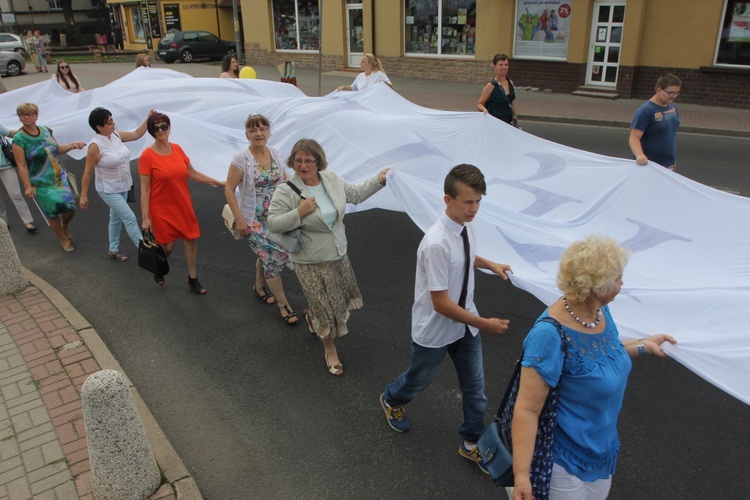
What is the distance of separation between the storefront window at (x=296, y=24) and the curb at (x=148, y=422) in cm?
2105

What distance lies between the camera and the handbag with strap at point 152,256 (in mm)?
5602

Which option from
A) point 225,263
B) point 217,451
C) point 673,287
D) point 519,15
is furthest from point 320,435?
point 519,15

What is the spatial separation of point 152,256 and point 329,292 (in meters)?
2.15

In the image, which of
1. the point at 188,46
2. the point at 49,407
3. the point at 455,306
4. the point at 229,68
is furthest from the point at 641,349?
the point at 188,46

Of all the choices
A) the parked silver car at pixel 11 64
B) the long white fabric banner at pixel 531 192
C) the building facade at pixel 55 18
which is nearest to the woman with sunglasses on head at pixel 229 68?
the long white fabric banner at pixel 531 192

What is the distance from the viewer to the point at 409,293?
6.04 metres

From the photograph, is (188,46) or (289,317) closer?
(289,317)

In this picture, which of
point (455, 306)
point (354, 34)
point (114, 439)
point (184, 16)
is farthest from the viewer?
point (184, 16)

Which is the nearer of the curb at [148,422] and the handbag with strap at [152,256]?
the curb at [148,422]

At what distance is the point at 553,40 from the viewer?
17.8 meters

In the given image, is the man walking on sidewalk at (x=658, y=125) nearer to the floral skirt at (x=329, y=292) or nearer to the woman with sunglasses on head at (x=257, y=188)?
the floral skirt at (x=329, y=292)

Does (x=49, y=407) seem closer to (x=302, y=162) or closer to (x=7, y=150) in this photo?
(x=302, y=162)

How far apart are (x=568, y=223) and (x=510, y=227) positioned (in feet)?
2.27

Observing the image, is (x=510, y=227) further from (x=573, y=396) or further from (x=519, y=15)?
(x=519, y=15)
